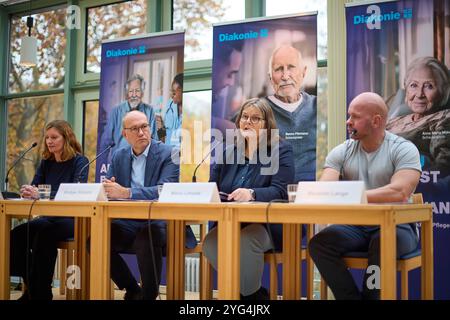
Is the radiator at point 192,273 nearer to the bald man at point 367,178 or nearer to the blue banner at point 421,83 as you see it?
the blue banner at point 421,83

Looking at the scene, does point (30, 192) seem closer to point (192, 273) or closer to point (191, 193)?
point (191, 193)

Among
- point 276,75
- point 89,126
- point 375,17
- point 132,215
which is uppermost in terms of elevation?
point 375,17

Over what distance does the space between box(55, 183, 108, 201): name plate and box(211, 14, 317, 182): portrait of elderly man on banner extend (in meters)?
1.22

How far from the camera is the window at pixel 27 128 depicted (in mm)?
5344

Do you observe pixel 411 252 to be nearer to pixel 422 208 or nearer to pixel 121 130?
pixel 422 208

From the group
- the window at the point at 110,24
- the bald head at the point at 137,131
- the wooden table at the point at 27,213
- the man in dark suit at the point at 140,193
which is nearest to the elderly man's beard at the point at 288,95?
the man in dark suit at the point at 140,193

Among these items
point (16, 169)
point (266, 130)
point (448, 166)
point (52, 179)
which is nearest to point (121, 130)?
point (52, 179)

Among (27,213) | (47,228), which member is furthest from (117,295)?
(27,213)

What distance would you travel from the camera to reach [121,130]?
415 centimetres

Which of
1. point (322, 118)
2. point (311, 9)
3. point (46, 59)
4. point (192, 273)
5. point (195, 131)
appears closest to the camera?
point (322, 118)

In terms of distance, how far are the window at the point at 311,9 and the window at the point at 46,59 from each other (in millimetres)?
2054

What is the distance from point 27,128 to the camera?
17.9 ft

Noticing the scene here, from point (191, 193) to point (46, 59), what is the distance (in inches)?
133

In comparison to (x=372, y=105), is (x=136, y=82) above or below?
above
